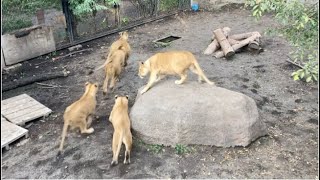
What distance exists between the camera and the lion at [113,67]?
27.3 feet

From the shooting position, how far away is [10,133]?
265 inches

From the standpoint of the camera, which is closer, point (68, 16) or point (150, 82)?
point (150, 82)

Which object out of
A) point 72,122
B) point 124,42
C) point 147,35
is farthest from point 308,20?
point 147,35

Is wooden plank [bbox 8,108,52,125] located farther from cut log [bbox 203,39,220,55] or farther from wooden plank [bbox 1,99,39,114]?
cut log [bbox 203,39,220,55]

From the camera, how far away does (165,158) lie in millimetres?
6078

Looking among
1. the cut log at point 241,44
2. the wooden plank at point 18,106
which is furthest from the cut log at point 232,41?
the wooden plank at point 18,106

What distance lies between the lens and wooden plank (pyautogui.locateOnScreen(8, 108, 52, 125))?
23.5 feet

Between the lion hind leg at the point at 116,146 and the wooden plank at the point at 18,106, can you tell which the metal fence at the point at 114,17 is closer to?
the wooden plank at the point at 18,106

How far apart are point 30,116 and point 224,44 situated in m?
5.60

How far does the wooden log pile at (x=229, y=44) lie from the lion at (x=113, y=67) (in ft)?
9.87

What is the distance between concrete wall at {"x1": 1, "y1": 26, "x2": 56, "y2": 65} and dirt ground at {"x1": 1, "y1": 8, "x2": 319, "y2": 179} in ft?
1.02

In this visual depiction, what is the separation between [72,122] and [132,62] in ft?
13.5

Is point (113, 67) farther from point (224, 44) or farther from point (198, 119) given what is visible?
point (224, 44)

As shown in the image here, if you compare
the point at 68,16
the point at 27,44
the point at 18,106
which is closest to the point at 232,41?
the point at 68,16
